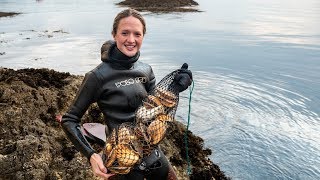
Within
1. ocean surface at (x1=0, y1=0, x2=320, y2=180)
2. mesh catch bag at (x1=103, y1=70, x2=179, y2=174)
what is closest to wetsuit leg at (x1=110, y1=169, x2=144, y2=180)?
mesh catch bag at (x1=103, y1=70, x2=179, y2=174)

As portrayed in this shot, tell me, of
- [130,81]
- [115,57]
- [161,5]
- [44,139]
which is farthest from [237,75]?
[161,5]

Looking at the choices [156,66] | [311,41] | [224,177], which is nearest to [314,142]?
[224,177]

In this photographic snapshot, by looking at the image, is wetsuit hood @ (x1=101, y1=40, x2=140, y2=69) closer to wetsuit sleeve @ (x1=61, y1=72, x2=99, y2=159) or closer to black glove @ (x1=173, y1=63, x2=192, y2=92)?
wetsuit sleeve @ (x1=61, y1=72, x2=99, y2=159)

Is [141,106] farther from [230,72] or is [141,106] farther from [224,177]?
[230,72]

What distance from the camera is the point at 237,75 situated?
75.4 ft

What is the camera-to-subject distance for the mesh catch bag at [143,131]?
13.3 ft

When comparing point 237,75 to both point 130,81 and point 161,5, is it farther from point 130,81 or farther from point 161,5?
point 161,5

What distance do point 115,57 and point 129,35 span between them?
34 centimetres

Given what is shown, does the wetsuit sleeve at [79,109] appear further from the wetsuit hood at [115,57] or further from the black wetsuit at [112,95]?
the wetsuit hood at [115,57]

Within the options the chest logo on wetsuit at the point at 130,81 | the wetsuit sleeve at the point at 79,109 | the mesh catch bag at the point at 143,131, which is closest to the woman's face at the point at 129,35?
Answer: the chest logo on wetsuit at the point at 130,81

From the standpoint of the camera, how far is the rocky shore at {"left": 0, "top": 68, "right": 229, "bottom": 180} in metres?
8.01

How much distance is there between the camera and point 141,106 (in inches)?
180

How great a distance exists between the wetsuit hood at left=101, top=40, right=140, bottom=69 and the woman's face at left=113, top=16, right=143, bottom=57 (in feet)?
0.21

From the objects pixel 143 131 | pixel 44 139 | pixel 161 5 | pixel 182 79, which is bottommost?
pixel 161 5
